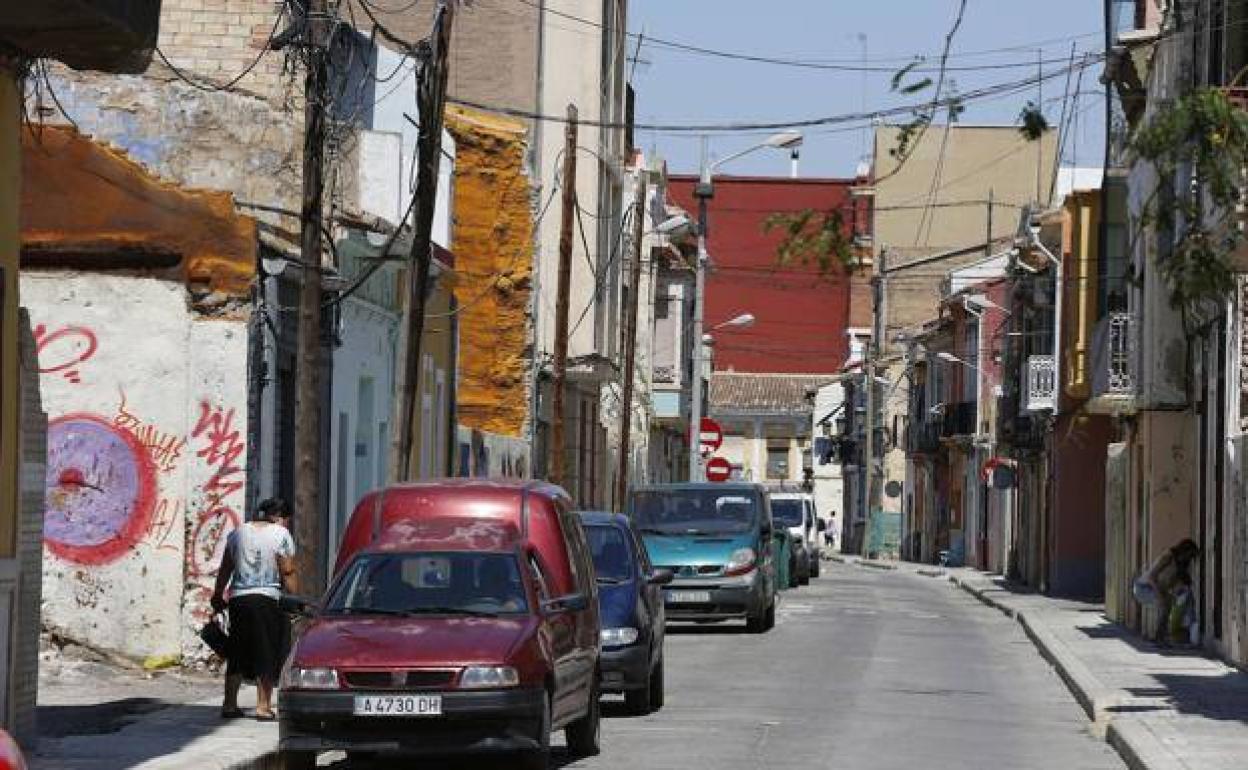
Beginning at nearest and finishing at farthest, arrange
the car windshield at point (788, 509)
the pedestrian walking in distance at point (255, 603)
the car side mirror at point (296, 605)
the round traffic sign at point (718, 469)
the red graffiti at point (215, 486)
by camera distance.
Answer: the car side mirror at point (296, 605)
the pedestrian walking in distance at point (255, 603)
the red graffiti at point (215, 486)
the round traffic sign at point (718, 469)
the car windshield at point (788, 509)

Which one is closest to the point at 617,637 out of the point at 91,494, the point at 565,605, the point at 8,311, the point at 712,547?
the point at 565,605

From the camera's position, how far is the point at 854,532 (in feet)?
395

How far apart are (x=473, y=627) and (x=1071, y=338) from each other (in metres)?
36.3

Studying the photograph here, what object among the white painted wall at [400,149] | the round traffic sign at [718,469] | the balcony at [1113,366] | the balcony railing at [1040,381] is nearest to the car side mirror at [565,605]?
the white painted wall at [400,149]

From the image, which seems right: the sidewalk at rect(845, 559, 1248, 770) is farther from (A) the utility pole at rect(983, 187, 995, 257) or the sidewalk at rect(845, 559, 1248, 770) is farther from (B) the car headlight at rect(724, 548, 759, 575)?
(A) the utility pole at rect(983, 187, 995, 257)

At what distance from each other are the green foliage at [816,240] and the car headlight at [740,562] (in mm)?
20523

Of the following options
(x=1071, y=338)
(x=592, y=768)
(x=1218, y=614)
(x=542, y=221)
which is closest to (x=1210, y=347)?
(x=1218, y=614)

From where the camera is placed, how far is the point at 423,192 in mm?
27125

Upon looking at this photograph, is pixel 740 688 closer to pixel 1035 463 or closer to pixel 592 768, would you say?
pixel 592 768

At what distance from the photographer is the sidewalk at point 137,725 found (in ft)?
54.3

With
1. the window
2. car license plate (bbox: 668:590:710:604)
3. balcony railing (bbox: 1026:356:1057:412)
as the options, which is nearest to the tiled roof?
the window

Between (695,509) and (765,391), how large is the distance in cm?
9760

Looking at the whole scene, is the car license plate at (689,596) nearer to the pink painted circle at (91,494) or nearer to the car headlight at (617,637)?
the pink painted circle at (91,494)

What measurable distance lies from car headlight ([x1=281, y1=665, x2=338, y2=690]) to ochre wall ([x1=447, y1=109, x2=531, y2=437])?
30.8 metres
